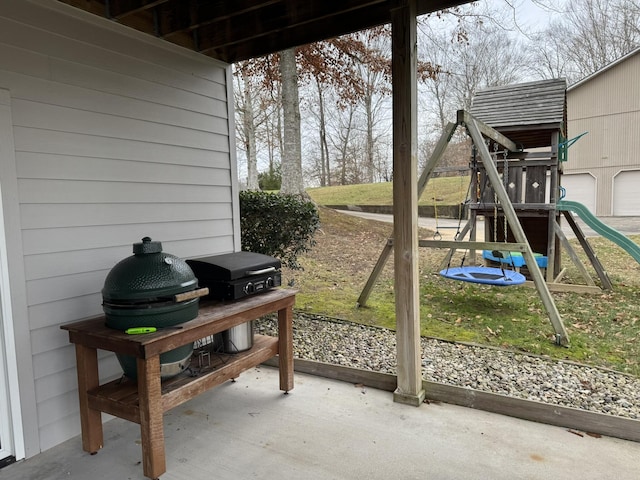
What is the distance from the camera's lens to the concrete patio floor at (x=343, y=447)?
1.91 meters

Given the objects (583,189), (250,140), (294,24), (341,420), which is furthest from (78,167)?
(583,189)

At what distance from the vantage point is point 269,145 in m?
15.5

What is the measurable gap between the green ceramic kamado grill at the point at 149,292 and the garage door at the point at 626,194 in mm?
14437

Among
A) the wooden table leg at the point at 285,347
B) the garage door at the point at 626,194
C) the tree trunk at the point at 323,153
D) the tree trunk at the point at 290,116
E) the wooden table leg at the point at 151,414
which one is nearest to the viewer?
the wooden table leg at the point at 151,414

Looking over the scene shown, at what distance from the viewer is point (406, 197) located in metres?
2.47

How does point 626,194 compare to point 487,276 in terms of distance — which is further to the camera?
point 626,194

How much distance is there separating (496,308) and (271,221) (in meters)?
2.79

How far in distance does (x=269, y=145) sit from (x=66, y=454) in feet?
46.6

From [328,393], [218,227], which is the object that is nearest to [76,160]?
[218,227]

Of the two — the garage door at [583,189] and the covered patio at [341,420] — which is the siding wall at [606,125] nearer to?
the garage door at [583,189]

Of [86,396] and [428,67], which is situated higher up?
[428,67]

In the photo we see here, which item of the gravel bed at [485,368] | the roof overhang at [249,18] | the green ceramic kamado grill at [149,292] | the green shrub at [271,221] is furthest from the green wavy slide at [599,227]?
the green ceramic kamado grill at [149,292]

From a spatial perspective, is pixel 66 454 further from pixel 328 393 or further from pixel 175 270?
pixel 328 393

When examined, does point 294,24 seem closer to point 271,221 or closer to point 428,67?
point 271,221
